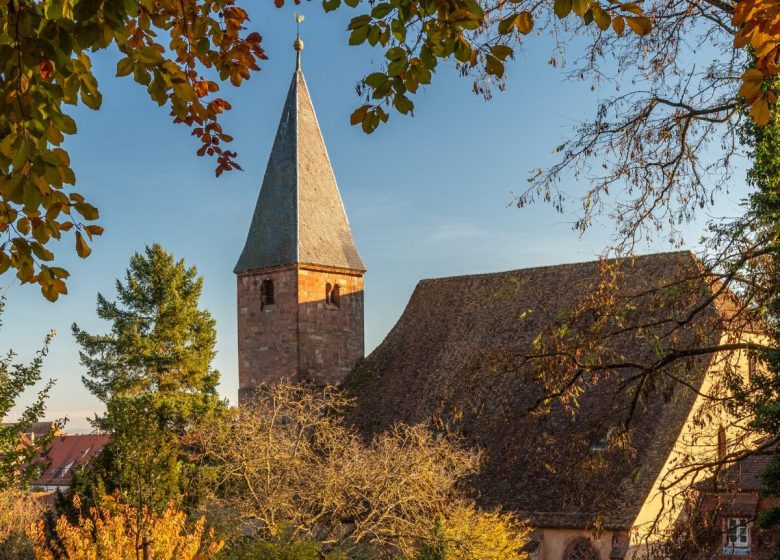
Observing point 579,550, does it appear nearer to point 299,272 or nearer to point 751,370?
point 751,370

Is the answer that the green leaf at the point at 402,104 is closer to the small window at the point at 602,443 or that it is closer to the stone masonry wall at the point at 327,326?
the small window at the point at 602,443

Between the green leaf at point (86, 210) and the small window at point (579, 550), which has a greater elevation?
the green leaf at point (86, 210)

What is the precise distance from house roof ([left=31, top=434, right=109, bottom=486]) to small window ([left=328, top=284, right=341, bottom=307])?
1183 inches

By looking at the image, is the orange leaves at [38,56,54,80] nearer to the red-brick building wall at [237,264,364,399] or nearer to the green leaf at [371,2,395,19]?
the green leaf at [371,2,395,19]

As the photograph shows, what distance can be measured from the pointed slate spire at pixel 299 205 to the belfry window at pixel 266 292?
0.60 metres

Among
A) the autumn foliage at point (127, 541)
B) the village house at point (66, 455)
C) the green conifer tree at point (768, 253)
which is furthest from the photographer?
the village house at point (66, 455)

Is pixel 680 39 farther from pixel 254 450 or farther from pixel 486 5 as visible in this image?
pixel 254 450

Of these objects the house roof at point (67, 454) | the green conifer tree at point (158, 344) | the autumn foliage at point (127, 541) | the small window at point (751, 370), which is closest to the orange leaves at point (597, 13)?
the small window at point (751, 370)

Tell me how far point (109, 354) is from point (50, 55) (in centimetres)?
3082

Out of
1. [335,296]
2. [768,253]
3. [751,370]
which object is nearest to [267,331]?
[335,296]

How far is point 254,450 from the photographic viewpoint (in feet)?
69.6

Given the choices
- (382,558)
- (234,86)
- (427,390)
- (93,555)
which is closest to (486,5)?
(234,86)

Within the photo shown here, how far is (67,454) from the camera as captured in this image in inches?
2469

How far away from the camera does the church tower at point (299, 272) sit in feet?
110
